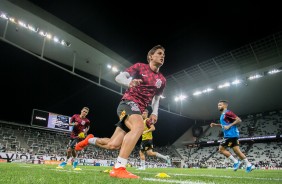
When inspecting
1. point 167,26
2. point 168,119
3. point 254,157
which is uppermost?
point 167,26

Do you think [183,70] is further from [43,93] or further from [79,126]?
[79,126]

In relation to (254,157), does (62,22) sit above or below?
above

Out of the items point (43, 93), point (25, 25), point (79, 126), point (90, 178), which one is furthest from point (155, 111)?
point (43, 93)

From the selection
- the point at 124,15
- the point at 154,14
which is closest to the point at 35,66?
the point at 124,15

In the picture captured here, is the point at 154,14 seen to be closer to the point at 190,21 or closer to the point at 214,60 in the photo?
the point at 190,21

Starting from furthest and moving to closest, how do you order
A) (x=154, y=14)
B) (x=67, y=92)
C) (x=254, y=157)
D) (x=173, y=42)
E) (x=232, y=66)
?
(x=254, y=157) → (x=232, y=66) → (x=67, y=92) → (x=173, y=42) → (x=154, y=14)

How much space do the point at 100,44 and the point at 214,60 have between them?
51.7 feet

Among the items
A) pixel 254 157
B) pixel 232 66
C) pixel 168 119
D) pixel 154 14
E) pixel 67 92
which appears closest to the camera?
pixel 154 14

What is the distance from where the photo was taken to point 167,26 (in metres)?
21.6

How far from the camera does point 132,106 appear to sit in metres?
4.30

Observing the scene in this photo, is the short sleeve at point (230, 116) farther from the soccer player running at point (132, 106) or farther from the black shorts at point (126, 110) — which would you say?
the black shorts at point (126, 110)

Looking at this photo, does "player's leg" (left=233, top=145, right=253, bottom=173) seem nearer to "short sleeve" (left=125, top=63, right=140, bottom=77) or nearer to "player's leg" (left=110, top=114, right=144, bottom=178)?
"short sleeve" (left=125, top=63, right=140, bottom=77)

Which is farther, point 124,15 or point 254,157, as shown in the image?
point 254,157

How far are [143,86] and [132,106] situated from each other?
1.93ft
